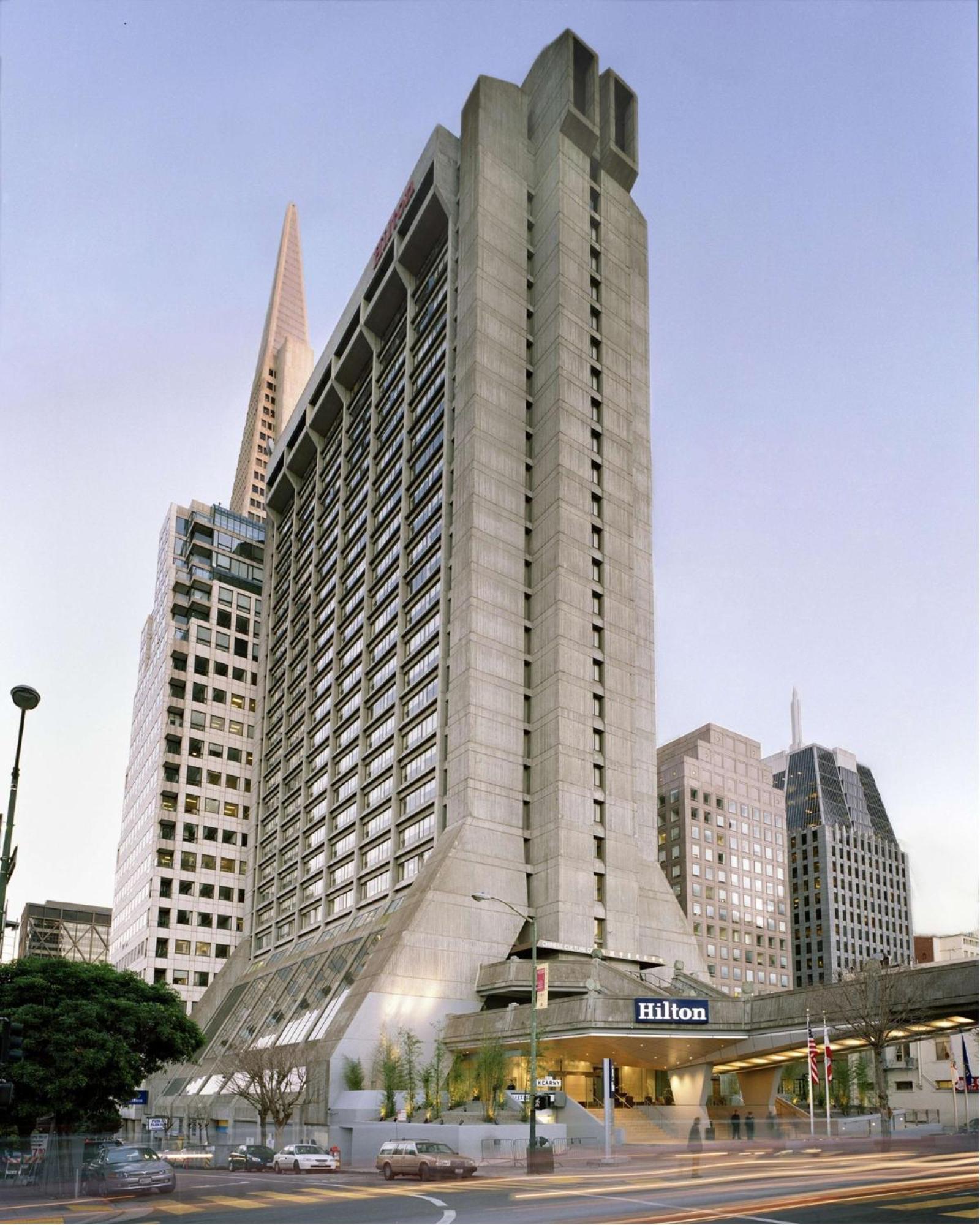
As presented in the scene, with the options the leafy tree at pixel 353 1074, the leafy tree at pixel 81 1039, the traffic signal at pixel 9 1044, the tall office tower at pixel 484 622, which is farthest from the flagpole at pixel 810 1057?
the traffic signal at pixel 9 1044

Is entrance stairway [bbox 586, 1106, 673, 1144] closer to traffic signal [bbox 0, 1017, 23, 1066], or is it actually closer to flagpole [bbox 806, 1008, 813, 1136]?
flagpole [bbox 806, 1008, 813, 1136]

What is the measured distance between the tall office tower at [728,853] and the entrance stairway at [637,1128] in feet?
363

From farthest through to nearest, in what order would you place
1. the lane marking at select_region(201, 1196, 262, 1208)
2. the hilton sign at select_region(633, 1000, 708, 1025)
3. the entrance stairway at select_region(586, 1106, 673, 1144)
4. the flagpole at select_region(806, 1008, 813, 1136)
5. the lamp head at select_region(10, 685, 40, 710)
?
the hilton sign at select_region(633, 1000, 708, 1025) → the entrance stairway at select_region(586, 1106, 673, 1144) → the flagpole at select_region(806, 1008, 813, 1136) → the lane marking at select_region(201, 1196, 262, 1208) → the lamp head at select_region(10, 685, 40, 710)

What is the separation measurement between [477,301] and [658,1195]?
85009 mm

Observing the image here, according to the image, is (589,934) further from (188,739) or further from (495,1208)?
(188,739)

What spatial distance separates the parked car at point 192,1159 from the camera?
198 feet

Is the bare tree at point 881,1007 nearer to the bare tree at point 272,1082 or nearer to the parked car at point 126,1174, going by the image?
the bare tree at point 272,1082

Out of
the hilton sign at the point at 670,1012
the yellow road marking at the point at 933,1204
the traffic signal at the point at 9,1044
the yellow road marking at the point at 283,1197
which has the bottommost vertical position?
the yellow road marking at the point at 283,1197

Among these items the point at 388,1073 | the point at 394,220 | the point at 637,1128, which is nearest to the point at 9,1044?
the point at 637,1128

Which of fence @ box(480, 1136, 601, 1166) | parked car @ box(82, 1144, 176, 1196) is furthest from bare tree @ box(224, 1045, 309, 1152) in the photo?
parked car @ box(82, 1144, 176, 1196)

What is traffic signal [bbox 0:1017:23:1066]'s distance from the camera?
2778 cm

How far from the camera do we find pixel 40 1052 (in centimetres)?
6000

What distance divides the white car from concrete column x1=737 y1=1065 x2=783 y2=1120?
113 ft

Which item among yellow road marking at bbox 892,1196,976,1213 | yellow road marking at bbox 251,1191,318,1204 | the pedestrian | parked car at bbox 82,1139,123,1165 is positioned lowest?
the pedestrian
